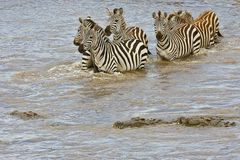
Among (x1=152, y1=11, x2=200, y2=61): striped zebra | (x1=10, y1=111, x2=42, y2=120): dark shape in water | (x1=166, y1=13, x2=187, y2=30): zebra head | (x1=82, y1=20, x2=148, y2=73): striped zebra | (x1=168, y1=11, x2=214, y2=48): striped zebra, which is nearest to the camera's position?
(x1=10, y1=111, x2=42, y2=120): dark shape in water

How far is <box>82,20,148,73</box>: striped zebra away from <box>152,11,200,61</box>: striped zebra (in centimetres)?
62

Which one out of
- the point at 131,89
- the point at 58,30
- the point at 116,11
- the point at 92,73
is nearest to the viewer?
the point at 131,89

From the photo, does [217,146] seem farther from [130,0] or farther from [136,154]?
[130,0]

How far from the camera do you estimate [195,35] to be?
621 inches

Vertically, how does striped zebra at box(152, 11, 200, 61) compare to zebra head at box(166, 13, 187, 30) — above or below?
below

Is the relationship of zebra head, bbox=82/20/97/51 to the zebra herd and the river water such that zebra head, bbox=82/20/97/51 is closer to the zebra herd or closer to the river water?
the zebra herd

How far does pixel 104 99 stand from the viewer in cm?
1181

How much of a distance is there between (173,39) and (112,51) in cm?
175

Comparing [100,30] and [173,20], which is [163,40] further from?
[100,30]

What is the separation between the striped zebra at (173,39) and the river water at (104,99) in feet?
0.74

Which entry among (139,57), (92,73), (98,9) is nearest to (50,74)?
(92,73)

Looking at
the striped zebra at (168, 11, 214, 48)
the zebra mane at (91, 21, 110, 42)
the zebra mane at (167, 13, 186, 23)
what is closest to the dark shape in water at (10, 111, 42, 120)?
the zebra mane at (91, 21, 110, 42)

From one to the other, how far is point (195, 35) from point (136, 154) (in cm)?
737

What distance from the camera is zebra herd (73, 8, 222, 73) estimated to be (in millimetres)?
13664
